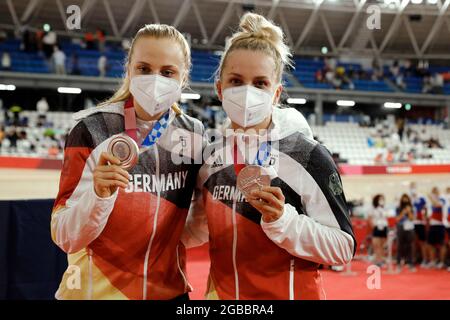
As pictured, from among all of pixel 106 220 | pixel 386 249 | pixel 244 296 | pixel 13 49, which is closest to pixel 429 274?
pixel 386 249

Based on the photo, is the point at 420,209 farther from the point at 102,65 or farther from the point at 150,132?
the point at 102,65

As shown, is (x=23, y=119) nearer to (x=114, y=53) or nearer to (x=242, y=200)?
(x=114, y=53)

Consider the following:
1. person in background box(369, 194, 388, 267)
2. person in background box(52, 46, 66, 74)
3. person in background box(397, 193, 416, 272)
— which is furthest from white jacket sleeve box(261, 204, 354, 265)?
person in background box(52, 46, 66, 74)

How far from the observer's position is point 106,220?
151cm

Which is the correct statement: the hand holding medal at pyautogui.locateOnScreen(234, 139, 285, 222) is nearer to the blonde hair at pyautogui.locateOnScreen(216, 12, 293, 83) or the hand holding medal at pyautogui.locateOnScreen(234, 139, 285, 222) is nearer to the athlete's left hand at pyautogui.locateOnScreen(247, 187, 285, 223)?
the athlete's left hand at pyautogui.locateOnScreen(247, 187, 285, 223)

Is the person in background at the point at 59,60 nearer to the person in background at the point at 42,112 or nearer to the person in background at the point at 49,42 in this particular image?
the person in background at the point at 49,42

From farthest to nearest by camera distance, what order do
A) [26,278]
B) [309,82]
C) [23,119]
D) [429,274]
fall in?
1. [309,82]
2. [23,119]
3. [429,274]
4. [26,278]

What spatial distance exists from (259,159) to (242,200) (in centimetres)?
16

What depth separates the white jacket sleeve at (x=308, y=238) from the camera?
1.47 meters

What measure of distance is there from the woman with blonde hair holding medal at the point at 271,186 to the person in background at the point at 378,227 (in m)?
6.49

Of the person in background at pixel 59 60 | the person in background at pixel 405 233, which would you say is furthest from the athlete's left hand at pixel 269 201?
the person in background at pixel 59 60

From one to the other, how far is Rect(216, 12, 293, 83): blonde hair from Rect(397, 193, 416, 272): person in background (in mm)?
6727

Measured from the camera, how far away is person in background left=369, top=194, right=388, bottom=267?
780 centimetres

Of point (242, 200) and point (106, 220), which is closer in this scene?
point (106, 220)
